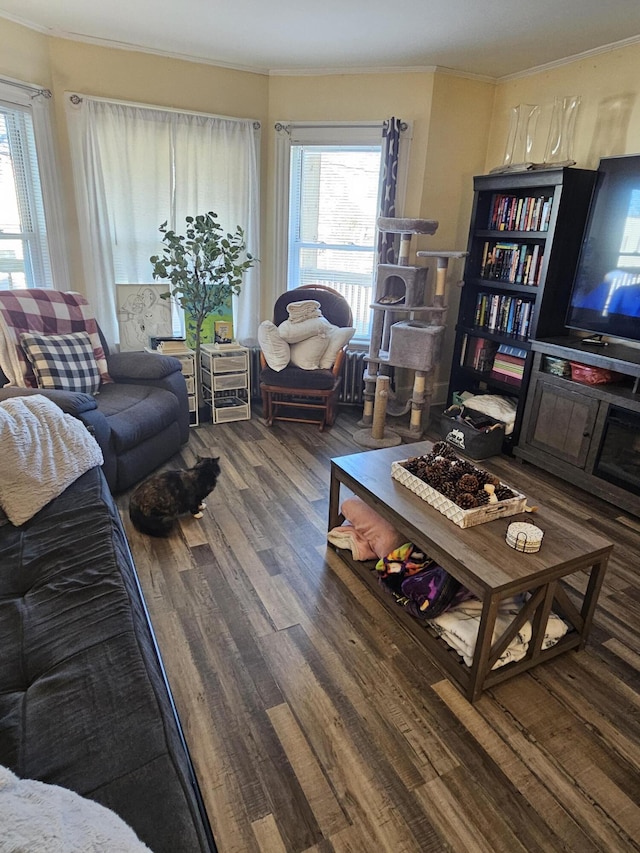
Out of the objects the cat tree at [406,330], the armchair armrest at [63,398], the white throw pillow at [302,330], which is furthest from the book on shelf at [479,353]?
the armchair armrest at [63,398]

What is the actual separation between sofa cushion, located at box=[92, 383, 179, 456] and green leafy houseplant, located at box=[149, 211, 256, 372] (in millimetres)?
739

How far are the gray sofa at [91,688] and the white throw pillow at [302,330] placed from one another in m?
2.35

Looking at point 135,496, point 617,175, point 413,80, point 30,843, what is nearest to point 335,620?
point 135,496

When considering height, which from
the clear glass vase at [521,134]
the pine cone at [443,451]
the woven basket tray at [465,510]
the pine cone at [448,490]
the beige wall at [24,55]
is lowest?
the woven basket tray at [465,510]

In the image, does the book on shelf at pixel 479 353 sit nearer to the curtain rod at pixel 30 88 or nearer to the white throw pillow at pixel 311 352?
the white throw pillow at pixel 311 352

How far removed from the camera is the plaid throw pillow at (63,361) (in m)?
2.90

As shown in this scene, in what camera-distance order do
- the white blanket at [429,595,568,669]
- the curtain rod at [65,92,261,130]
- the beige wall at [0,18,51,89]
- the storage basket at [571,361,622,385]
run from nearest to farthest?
the white blanket at [429,595,568,669] < the storage basket at [571,361,622,385] < the beige wall at [0,18,51,89] < the curtain rod at [65,92,261,130]

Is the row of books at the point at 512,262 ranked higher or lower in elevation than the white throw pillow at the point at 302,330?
higher

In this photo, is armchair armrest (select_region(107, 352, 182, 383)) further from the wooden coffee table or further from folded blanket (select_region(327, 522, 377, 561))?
the wooden coffee table

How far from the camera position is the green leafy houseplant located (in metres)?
3.70

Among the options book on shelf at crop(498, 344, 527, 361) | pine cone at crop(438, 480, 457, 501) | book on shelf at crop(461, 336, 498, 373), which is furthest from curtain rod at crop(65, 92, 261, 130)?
pine cone at crop(438, 480, 457, 501)

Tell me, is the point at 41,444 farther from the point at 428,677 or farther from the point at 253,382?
the point at 253,382

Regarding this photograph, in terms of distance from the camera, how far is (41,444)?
198cm

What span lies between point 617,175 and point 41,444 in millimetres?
3264
